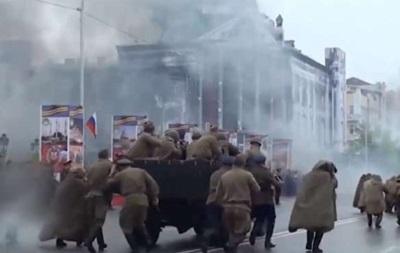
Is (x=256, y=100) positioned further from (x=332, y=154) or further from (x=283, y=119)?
(x=332, y=154)

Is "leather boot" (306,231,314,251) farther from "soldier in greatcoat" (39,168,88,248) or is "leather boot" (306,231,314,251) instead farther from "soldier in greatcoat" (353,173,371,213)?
"soldier in greatcoat" (353,173,371,213)

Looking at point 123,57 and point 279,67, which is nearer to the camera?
point 123,57

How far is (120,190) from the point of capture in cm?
1423

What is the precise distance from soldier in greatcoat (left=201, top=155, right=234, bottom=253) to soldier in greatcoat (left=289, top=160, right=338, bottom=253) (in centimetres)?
120

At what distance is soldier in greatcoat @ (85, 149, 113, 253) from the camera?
49.0 feet

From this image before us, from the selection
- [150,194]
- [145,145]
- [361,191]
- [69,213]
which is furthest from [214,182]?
[361,191]

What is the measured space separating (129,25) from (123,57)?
5.01 metres

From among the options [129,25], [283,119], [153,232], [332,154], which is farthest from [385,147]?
[153,232]

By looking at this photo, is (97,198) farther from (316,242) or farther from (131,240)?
(316,242)

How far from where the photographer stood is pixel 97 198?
15.2 meters

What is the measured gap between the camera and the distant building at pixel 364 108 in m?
66.2

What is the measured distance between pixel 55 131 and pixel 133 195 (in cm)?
952

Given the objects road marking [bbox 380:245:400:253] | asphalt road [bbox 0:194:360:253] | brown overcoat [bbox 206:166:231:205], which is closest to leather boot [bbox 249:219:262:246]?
asphalt road [bbox 0:194:360:253]

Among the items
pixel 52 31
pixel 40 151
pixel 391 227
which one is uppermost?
pixel 52 31
